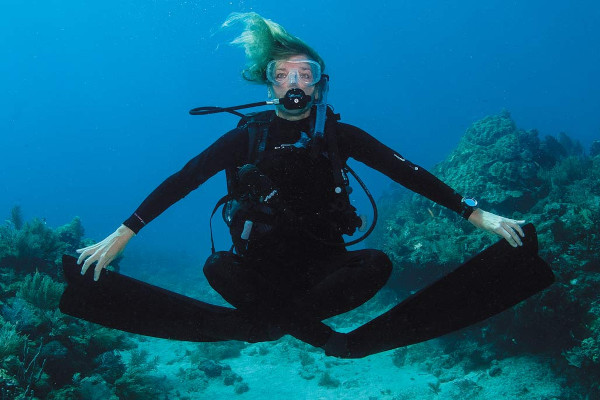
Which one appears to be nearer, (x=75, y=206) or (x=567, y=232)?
(x=567, y=232)

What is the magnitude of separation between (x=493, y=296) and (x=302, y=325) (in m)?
1.92

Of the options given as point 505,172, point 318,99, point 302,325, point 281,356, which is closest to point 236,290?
point 302,325

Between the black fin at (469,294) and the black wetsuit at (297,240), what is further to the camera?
the black fin at (469,294)

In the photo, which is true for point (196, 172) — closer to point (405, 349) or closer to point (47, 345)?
point (47, 345)

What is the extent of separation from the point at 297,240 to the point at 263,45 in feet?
8.13

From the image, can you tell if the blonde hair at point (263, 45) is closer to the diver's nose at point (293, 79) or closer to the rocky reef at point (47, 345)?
the diver's nose at point (293, 79)

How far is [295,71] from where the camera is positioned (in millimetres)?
4305

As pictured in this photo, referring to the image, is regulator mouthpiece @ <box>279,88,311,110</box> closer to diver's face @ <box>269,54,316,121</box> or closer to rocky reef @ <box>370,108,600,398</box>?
diver's face @ <box>269,54,316,121</box>

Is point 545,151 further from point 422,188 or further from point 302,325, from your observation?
point 302,325

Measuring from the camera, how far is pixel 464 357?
29.6ft

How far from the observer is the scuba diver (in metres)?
3.31

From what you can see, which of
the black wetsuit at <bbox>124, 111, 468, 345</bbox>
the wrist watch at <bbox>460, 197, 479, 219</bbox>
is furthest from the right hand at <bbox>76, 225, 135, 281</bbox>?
the wrist watch at <bbox>460, 197, 479, 219</bbox>

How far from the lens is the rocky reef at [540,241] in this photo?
703 centimetres

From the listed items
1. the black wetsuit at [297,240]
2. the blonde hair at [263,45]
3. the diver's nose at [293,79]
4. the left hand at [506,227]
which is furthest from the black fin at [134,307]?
the blonde hair at [263,45]
